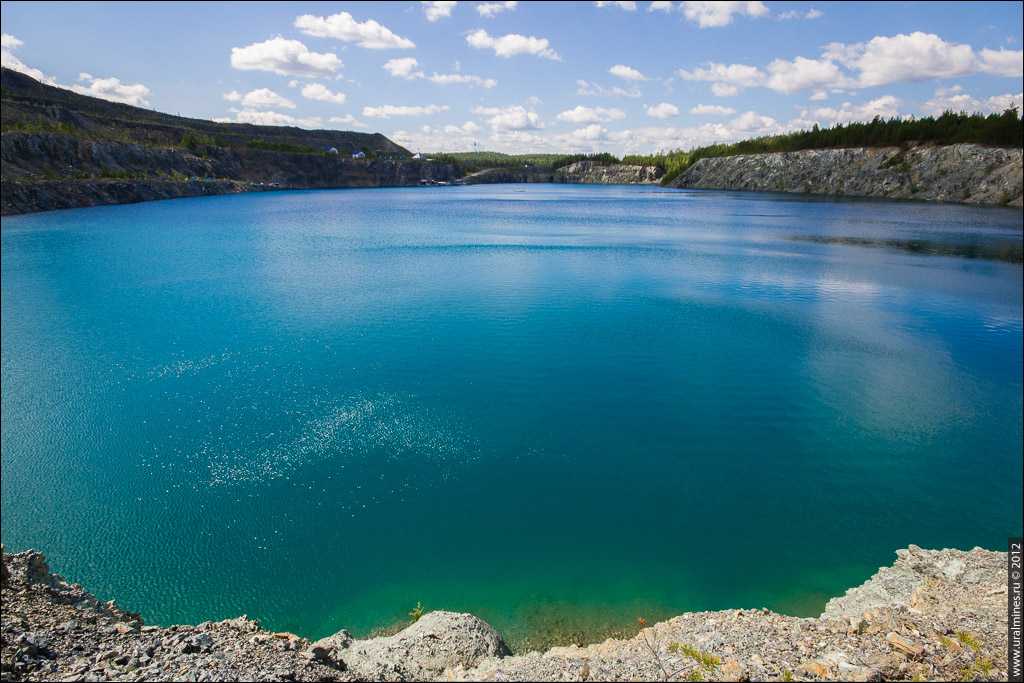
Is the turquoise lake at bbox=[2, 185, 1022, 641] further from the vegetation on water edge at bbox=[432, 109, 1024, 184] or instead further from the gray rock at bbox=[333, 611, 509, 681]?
the vegetation on water edge at bbox=[432, 109, 1024, 184]

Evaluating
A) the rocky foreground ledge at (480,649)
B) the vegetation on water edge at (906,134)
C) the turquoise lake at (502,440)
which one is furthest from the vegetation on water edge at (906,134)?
the rocky foreground ledge at (480,649)

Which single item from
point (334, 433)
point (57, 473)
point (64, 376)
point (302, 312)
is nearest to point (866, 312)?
point (334, 433)

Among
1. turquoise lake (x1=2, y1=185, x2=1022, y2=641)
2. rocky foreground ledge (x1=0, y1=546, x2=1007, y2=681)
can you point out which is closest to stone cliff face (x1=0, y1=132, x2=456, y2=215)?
turquoise lake (x1=2, y1=185, x2=1022, y2=641)

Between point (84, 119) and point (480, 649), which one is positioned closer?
point (480, 649)

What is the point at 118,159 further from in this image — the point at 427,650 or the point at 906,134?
the point at 906,134

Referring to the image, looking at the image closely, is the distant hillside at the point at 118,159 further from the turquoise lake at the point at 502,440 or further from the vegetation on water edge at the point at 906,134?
the vegetation on water edge at the point at 906,134

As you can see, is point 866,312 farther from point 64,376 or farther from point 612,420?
point 64,376

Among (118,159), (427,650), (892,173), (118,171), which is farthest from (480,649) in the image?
(118,159)
